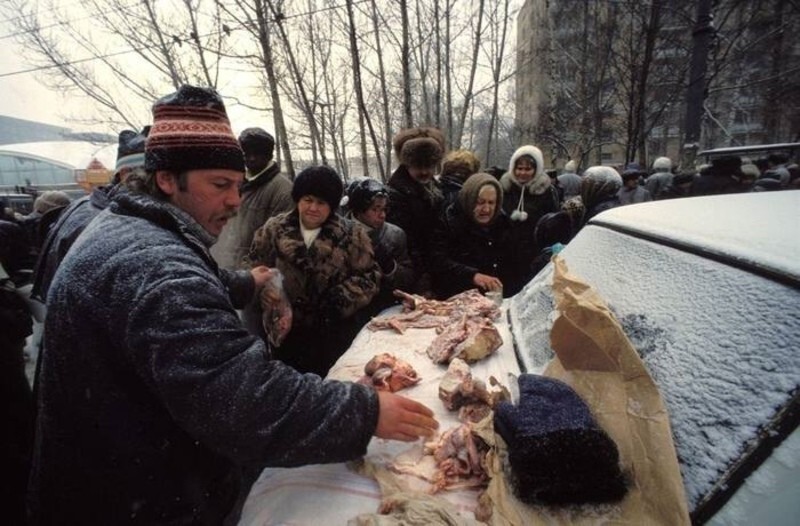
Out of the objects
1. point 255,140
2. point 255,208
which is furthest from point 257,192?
point 255,140

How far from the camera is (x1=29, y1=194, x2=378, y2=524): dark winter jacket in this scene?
1038 mm

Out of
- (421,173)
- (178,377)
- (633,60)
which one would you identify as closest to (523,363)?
(178,377)

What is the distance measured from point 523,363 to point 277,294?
4.36 ft

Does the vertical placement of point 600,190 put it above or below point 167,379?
above

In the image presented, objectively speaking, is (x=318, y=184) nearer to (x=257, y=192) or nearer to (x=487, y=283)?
(x=487, y=283)

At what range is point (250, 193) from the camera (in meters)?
4.36

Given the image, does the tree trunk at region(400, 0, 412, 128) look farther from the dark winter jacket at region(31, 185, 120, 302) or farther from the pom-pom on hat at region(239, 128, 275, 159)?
the dark winter jacket at region(31, 185, 120, 302)

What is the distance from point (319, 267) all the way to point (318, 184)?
0.58 meters

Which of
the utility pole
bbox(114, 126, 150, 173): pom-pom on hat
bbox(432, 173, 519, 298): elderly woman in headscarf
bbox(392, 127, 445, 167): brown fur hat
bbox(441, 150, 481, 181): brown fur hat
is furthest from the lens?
the utility pole

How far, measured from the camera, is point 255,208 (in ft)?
14.1

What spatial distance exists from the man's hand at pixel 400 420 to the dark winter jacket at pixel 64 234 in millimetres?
2245

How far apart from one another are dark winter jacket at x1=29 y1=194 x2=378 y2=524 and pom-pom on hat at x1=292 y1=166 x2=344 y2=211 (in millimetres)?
1576

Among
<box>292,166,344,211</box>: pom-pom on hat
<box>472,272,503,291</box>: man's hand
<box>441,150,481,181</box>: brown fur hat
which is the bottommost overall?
<box>472,272,503,291</box>: man's hand

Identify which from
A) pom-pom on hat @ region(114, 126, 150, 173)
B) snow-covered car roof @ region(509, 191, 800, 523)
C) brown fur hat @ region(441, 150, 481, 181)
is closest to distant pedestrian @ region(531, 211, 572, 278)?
brown fur hat @ region(441, 150, 481, 181)
